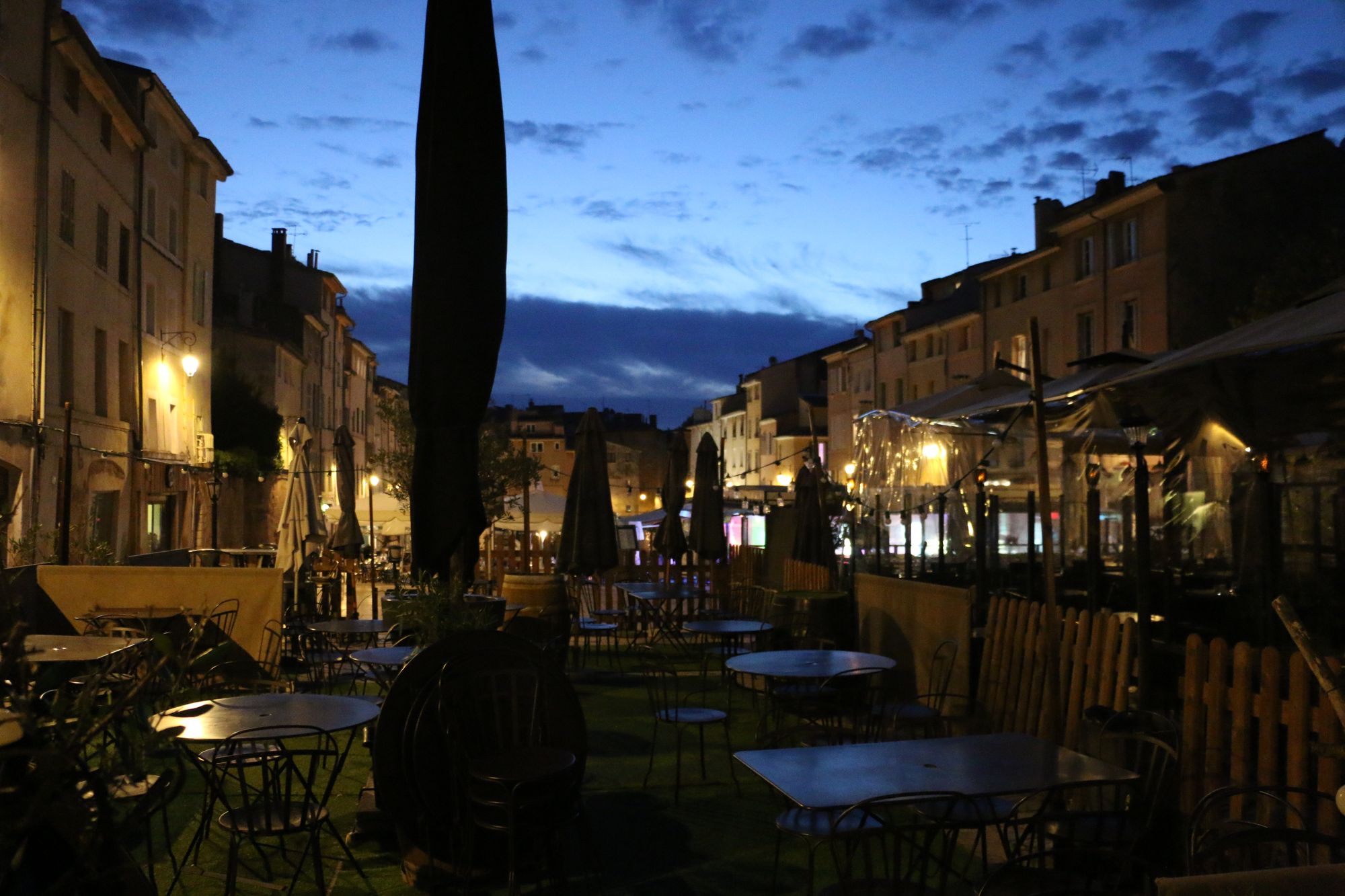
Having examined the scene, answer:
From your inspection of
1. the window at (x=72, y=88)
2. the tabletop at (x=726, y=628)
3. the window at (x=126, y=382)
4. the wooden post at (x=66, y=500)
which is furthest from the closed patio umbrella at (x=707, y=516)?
the window at (x=126, y=382)

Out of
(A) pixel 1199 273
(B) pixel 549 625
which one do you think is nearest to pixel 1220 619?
(B) pixel 549 625

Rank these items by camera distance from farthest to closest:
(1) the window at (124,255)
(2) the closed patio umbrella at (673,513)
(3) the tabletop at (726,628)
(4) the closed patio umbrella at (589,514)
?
1. (1) the window at (124,255)
2. (2) the closed patio umbrella at (673,513)
3. (4) the closed patio umbrella at (589,514)
4. (3) the tabletop at (726,628)

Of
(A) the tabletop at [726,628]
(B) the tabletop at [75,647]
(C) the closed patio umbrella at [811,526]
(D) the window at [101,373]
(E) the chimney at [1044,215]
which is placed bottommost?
(A) the tabletop at [726,628]

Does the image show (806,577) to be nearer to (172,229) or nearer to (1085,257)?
(172,229)

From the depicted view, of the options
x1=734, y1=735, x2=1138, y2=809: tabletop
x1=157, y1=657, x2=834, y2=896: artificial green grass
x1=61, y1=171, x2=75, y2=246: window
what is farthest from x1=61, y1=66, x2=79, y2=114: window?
x1=734, y1=735, x2=1138, y2=809: tabletop

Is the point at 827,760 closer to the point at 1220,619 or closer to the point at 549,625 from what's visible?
the point at 549,625

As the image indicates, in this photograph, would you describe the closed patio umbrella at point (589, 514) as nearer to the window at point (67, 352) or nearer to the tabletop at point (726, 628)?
the tabletop at point (726, 628)

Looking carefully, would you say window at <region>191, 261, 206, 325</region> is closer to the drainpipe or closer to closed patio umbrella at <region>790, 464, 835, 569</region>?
the drainpipe

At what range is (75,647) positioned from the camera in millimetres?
7074

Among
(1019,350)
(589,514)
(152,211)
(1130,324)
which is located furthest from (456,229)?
(1019,350)

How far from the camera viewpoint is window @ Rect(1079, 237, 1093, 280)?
3300 centimetres

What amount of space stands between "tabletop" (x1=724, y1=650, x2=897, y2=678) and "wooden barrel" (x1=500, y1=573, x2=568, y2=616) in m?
3.68

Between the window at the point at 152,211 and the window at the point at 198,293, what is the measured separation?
10.0ft

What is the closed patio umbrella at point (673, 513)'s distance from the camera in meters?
16.6
